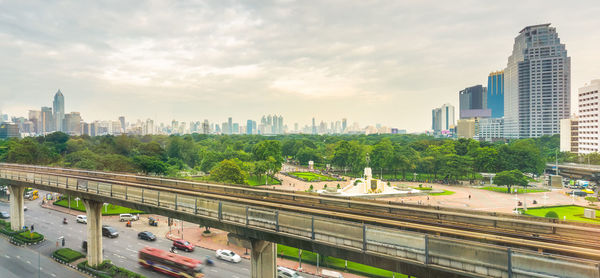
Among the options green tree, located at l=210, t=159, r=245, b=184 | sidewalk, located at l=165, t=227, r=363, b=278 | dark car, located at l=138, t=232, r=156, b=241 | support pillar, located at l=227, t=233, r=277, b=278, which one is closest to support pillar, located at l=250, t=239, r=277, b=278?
support pillar, located at l=227, t=233, r=277, b=278

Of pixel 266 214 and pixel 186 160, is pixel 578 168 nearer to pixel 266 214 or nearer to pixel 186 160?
pixel 266 214

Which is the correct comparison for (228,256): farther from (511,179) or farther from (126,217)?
(511,179)

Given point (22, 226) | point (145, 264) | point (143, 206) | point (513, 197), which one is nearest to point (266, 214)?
point (143, 206)

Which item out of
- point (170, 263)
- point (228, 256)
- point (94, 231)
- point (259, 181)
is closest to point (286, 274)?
point (228, 256)

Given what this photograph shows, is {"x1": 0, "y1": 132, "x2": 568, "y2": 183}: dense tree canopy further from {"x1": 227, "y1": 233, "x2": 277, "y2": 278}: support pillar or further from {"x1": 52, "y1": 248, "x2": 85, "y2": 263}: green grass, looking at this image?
{"x1": 227, "y1": 233, "x2": 277, "y2": 278}: support pillar

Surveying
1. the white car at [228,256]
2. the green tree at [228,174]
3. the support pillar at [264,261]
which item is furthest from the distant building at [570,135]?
the support pillar at [264,261]

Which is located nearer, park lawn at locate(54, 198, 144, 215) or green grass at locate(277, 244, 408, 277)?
green grass at locate(277, 244, 408, 277)

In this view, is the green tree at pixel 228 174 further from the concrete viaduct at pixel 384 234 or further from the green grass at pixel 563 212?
the green grass at pixel 563 212
